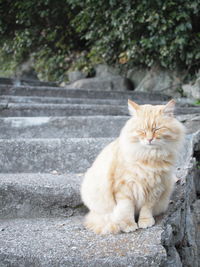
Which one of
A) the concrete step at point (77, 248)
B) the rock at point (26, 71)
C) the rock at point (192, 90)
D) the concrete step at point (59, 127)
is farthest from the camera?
the rock at point (26, 71)

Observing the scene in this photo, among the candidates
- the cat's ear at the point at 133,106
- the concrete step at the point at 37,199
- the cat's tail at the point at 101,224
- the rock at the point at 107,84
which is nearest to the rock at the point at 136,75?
the rock at the point at 107,84

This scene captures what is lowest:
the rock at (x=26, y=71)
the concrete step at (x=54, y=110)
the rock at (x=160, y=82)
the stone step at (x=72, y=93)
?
the concrete step at (x=54, y=110)

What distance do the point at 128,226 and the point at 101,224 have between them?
15 cm

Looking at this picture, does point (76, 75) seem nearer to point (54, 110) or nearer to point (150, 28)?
point (150, 28)

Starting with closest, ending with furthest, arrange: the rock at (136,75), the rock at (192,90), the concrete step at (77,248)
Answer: the concrete step at (77,248)
the rock at (192,90)
the rock at (136,75)

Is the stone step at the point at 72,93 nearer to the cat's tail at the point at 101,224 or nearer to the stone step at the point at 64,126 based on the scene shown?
the stone step at the point at 64,126

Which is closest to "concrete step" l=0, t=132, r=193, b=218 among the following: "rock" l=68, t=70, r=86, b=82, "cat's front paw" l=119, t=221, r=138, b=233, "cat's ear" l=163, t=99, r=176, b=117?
"cat's front paw" l=119, t=221, r=138, b=233

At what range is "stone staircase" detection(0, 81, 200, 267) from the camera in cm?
144

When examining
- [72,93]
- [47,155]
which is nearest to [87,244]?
[47,155]

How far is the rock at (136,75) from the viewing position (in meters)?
6.55

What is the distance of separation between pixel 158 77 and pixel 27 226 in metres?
4.74

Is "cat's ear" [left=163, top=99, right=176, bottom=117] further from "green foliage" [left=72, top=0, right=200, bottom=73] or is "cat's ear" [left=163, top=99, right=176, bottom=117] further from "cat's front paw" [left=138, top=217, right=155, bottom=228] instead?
"green foliage" [left=72, top=0, right=200, bottom=73]

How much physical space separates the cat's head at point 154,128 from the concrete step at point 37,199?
0.58 metres

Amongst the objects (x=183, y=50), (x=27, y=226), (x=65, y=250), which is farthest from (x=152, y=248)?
(x=183, y=50)
